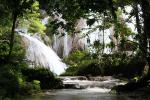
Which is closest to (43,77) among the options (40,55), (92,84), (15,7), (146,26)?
(92,84)

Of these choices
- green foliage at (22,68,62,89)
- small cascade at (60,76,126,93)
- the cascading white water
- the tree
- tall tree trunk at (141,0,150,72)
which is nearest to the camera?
the tree

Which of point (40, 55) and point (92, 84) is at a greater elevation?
point (40, 55)

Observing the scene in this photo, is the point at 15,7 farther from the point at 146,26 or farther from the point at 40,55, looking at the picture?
the point at 40,55

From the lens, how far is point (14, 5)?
16125mm

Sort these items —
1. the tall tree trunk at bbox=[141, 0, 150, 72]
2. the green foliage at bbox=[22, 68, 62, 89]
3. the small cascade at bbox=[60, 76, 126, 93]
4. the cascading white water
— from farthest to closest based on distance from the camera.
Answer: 1. the cascading white water
2. the small cascade at bbox=[60, 76, 126, 93]
3. the green foliage at bbox=[22, 68, 62, 89]
4. the tall tree trunk at bbox=[141, 0, 150, 72]

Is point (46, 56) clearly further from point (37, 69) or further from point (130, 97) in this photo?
point (130, 97)

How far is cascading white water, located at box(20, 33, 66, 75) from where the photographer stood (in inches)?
1238

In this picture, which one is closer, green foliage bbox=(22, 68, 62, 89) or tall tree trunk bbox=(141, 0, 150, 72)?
tall tree trunk bbox=(141, 0, 150, 72)

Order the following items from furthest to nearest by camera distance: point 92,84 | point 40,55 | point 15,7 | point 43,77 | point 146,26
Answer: point 40,55
point 92,84
point 43,77
point 146,26
point 15,7

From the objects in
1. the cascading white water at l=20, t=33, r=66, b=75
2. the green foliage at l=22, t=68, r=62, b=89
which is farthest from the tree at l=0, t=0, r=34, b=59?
the cascading white water at l=20, t=33, r=66, b=75

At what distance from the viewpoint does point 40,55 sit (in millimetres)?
32125

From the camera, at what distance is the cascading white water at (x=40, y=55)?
31453 mm

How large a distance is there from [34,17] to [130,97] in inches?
455

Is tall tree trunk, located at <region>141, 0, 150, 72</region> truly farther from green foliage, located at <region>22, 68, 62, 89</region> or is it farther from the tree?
green foliage, located at <region>22, 68, 62, 89</region>
